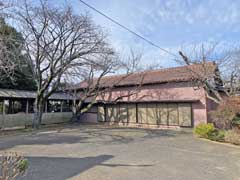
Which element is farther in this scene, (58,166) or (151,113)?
(151,113)

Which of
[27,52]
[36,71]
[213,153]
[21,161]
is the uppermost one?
[27,52]

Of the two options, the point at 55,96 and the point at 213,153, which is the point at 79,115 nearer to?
the point at 55,96

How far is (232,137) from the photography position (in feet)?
42.0

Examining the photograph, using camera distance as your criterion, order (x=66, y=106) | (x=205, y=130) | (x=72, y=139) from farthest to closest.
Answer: (x=66, y=106)
(x=205, y=130)
(x=72, y=139)

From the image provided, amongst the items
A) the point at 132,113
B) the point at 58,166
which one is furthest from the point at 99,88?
the point at 58,166

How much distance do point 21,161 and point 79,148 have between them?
711 cm

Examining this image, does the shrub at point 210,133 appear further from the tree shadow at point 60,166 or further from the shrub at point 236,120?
the tree shadow at point 60,166

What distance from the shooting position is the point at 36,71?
59.2 ft

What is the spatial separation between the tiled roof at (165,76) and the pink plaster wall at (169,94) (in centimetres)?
51

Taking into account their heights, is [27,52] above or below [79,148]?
above

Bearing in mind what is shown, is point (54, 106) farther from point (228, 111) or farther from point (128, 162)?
point (128, 162)

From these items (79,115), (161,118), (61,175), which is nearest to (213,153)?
(61,175)

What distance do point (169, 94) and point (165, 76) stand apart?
2.09 metres

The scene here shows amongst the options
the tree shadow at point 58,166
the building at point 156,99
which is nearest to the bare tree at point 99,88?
the building at point 156,99
